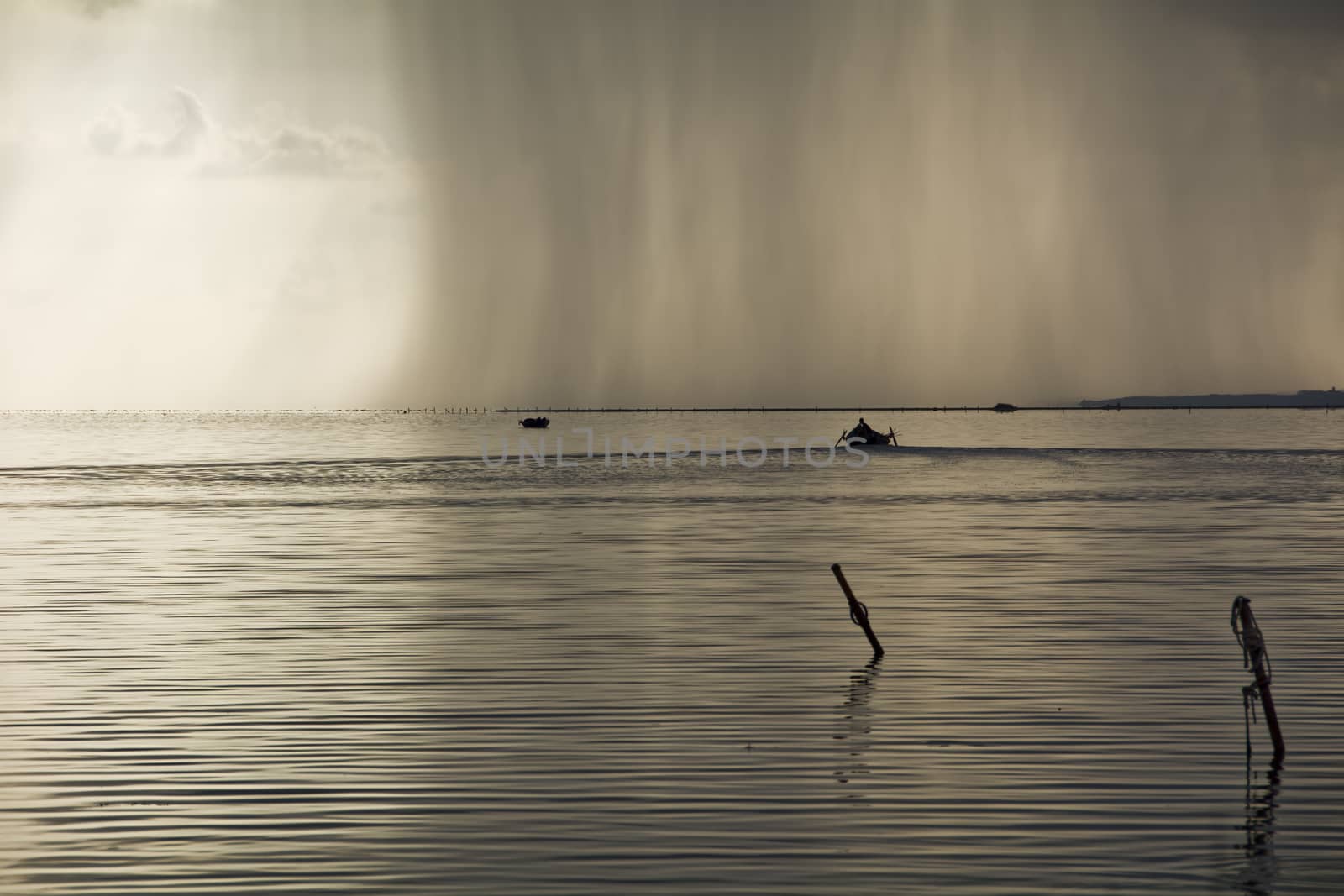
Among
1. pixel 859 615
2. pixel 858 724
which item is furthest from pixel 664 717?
pixel 859 615

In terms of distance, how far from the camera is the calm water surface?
1566 cm

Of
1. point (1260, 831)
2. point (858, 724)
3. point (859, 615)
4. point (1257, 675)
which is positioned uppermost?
point (859, 615)

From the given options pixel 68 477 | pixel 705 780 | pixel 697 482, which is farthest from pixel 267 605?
pixel 68 477

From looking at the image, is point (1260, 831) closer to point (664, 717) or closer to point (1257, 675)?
point (1257, 675)

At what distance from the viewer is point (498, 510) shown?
2977 inches

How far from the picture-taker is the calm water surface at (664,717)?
15.7 meters

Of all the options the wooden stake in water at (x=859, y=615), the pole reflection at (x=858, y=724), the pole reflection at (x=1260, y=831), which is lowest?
the pole reflection at (x=1260, y=831)

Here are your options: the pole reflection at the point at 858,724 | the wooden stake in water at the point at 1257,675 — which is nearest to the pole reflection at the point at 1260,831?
the wooden stake in water at the point at 1257,675

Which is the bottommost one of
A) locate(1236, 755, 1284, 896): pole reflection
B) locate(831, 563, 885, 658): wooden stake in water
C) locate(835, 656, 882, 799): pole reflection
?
locate(1236, 755, 1284, 896): pole reflection

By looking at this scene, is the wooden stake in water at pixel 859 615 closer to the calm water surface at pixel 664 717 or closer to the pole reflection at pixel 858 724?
the pole reflection at pixel 858 724

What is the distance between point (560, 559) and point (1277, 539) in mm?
24533

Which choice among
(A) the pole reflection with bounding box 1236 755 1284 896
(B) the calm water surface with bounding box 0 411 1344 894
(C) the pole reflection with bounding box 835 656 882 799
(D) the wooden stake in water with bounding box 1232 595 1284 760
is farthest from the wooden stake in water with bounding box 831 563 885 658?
(A) the pole reflection with bounding box 1236 755 1284 896

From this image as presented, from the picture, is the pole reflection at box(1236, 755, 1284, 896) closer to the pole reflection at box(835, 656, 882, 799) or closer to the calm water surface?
the calm water surface

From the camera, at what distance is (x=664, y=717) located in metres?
22.8
